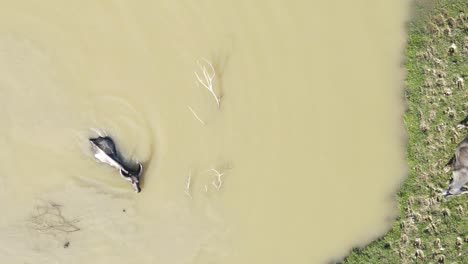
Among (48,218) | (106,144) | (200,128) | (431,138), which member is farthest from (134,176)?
(431,138)

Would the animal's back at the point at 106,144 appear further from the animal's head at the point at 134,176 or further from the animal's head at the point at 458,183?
the animal's head at the point at 458,183

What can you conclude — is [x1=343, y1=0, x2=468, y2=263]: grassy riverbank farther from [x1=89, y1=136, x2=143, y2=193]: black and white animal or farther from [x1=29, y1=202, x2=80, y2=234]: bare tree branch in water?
[x1=29, y1=202, x2=80, y2=234]: bare tree branch in water

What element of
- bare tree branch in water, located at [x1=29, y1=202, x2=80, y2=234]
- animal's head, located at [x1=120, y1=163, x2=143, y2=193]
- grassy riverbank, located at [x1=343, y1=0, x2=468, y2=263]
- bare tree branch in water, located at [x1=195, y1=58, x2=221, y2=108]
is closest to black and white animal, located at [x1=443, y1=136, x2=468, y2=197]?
grassy riverbank, located at [x1=343, y1=0, x2=468, y2=263]

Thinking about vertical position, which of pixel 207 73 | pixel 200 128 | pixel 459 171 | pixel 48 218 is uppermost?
pixel 207 73

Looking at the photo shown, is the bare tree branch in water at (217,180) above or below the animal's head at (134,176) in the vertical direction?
below

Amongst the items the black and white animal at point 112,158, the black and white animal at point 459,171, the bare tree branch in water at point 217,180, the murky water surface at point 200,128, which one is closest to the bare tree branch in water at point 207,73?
the murky water surface at point 200,128

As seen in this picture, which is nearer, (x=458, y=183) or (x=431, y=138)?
(x=458, y=183)

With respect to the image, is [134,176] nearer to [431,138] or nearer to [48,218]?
[48,218]
